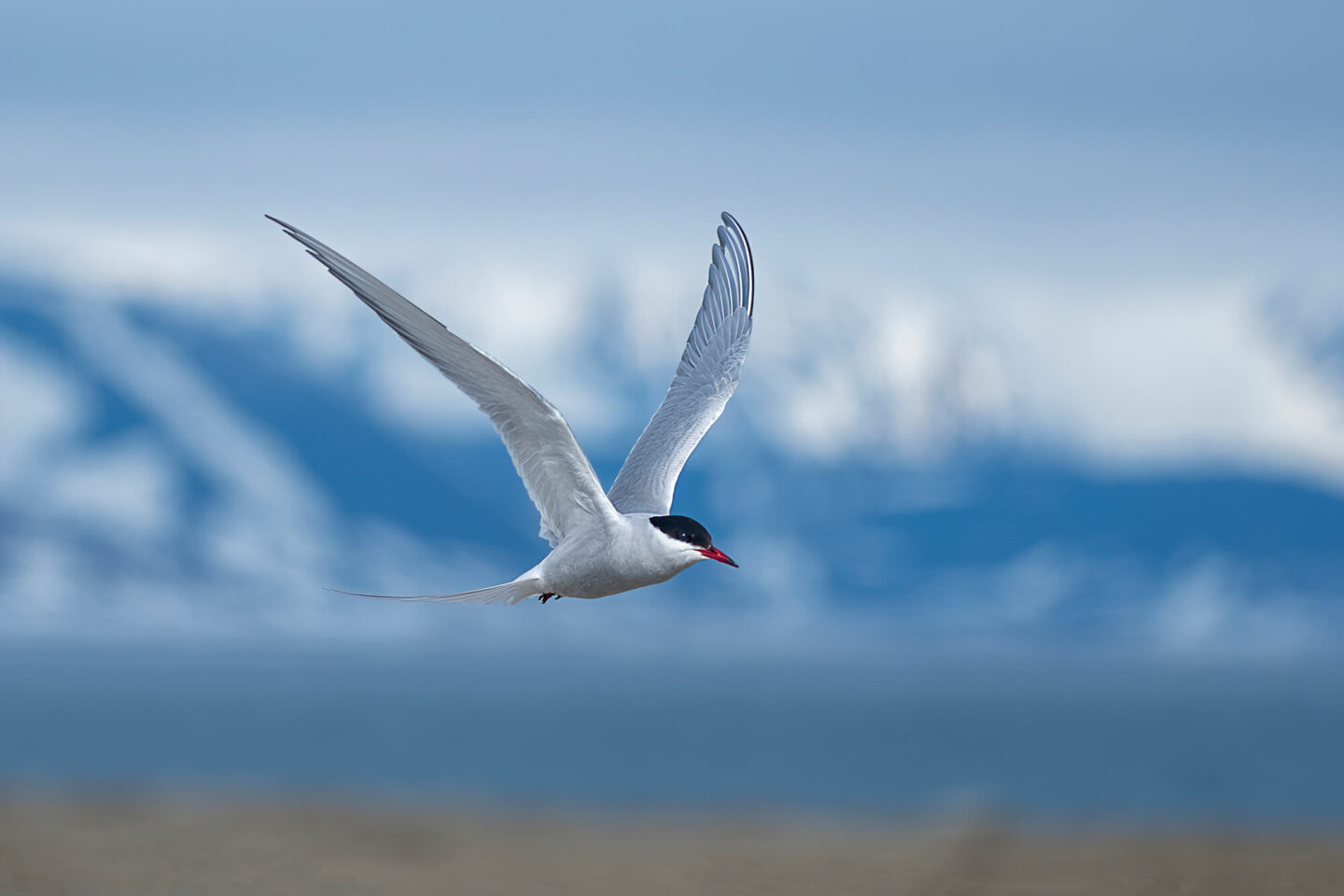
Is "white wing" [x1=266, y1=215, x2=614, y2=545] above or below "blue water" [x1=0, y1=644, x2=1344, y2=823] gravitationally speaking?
below

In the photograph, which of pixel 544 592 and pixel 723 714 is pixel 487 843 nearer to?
pixel 544 592

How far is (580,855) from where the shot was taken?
33.5m

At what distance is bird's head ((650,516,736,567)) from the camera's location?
1202 centimetres

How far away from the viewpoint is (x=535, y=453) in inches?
510

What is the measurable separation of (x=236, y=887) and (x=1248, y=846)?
77.6ft

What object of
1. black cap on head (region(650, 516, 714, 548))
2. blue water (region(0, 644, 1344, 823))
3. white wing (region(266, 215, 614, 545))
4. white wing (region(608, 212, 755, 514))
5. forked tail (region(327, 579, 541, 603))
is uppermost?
blue water (region(0, 644, 1344, 823))

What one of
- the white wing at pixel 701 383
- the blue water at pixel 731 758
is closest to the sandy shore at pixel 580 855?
the blue water at pixel 731 758

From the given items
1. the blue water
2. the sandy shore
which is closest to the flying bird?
the sandy shore

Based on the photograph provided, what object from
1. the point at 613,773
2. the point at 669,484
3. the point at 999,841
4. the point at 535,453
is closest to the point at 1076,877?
the point at 999,841

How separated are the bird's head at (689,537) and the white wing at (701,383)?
208 cm

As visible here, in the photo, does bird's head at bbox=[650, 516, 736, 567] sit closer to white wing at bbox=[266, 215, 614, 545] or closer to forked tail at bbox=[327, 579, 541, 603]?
white wing at bbox=[266, 215, 614, 545]

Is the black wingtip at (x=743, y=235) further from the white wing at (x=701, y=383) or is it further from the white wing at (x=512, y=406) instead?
the white wing at (x=512, y=406)

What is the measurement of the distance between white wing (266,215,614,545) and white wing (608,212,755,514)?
4.31 feet

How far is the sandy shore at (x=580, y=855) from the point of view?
94.1ft
